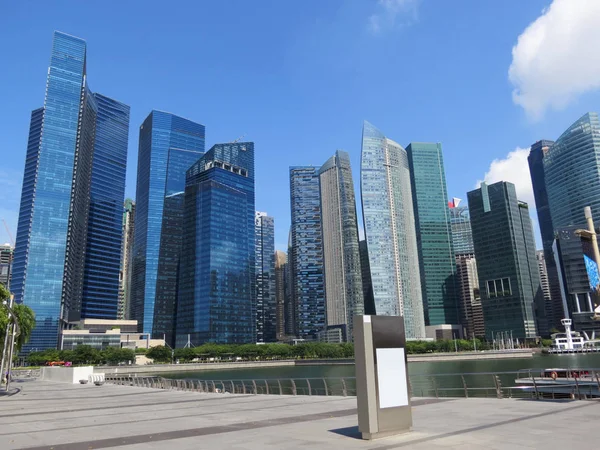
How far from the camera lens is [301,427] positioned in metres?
16.3

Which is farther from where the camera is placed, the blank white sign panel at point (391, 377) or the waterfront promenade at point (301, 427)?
the blank white sign panel at point (391, 377)

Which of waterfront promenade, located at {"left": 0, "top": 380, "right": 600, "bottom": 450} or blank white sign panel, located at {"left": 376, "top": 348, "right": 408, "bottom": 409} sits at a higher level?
blank white sign panel, located at {"left": 376, "top": 348, "right": 408, "bottom": 409}

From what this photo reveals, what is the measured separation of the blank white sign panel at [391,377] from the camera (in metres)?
14.4

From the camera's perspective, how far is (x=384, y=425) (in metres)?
14.0

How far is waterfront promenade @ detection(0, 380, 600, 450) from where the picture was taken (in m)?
12.8

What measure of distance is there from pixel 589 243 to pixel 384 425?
1595 cm

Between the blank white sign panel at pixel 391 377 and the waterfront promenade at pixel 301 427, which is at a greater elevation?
the blank white sign panel at pixel 391 377

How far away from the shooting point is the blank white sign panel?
14383 mm

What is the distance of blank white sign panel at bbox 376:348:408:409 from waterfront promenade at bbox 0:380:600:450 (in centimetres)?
105

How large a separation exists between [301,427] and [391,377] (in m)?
3.95

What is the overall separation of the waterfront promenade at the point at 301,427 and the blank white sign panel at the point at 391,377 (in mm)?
1047

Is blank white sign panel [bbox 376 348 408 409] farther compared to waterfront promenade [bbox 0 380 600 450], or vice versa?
blank white sign panel [bbox 376 348 408 409]

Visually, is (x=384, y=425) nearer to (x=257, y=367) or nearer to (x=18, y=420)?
(x=18, y=420)

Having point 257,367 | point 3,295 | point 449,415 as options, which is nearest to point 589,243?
point 449,415
